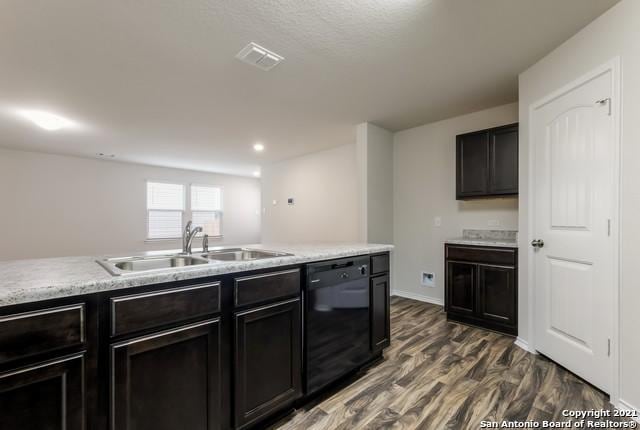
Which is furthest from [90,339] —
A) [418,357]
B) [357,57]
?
[357,57]

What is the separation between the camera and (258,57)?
226 centimetres

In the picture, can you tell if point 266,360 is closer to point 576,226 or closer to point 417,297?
point 576,226

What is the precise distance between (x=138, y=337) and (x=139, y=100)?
2813mm

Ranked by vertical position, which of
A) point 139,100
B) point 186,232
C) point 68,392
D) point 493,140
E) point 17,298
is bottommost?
point 68,392

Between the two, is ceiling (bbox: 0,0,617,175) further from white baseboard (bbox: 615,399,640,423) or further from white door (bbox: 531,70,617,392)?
white baseboard (bbox: 615,399,640,423)

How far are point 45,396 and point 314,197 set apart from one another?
16.0 feet

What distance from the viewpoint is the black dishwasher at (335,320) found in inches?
71.7

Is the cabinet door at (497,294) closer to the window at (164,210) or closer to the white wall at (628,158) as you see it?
the white wall at (628,158)

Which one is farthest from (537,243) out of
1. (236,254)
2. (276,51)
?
(276,51)

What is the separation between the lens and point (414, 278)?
13.5 feet

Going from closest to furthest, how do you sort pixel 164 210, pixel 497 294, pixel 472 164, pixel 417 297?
pixel 497 294 < pixel 472 164 < pixel 417 297 < pixel 164 210

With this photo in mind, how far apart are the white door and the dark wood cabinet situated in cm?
33

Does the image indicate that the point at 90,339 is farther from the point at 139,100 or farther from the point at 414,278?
the point at 414,278

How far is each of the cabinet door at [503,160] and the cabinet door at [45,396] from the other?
3.54 meters
